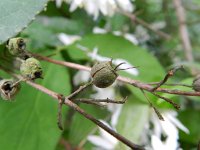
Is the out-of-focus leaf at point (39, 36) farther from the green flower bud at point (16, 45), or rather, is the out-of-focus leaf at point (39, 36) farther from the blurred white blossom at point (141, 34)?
the blurred white blossom at point (141, 34)

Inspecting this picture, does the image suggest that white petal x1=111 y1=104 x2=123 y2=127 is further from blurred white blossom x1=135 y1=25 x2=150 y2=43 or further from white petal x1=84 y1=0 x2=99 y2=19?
blurred white blossom x1=135 y1=25 x2=150 y2=43

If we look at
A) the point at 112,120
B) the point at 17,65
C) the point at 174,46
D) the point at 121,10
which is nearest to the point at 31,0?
the point at 17,65

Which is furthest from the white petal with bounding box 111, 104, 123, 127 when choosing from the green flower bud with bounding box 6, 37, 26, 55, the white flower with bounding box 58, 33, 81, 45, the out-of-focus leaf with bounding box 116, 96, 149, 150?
the green flower bud with bounding box 6, 37, 26, 55

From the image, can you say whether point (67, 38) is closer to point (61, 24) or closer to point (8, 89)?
point (61, 24)

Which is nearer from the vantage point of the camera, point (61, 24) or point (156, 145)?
point (156, 145)

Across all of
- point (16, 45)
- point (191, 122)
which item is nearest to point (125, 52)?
point (191, 122)

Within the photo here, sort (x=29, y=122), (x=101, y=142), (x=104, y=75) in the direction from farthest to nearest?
1. (x=101, y=142)
2. (x=29, y=122)
3. (x=104, y=75)
